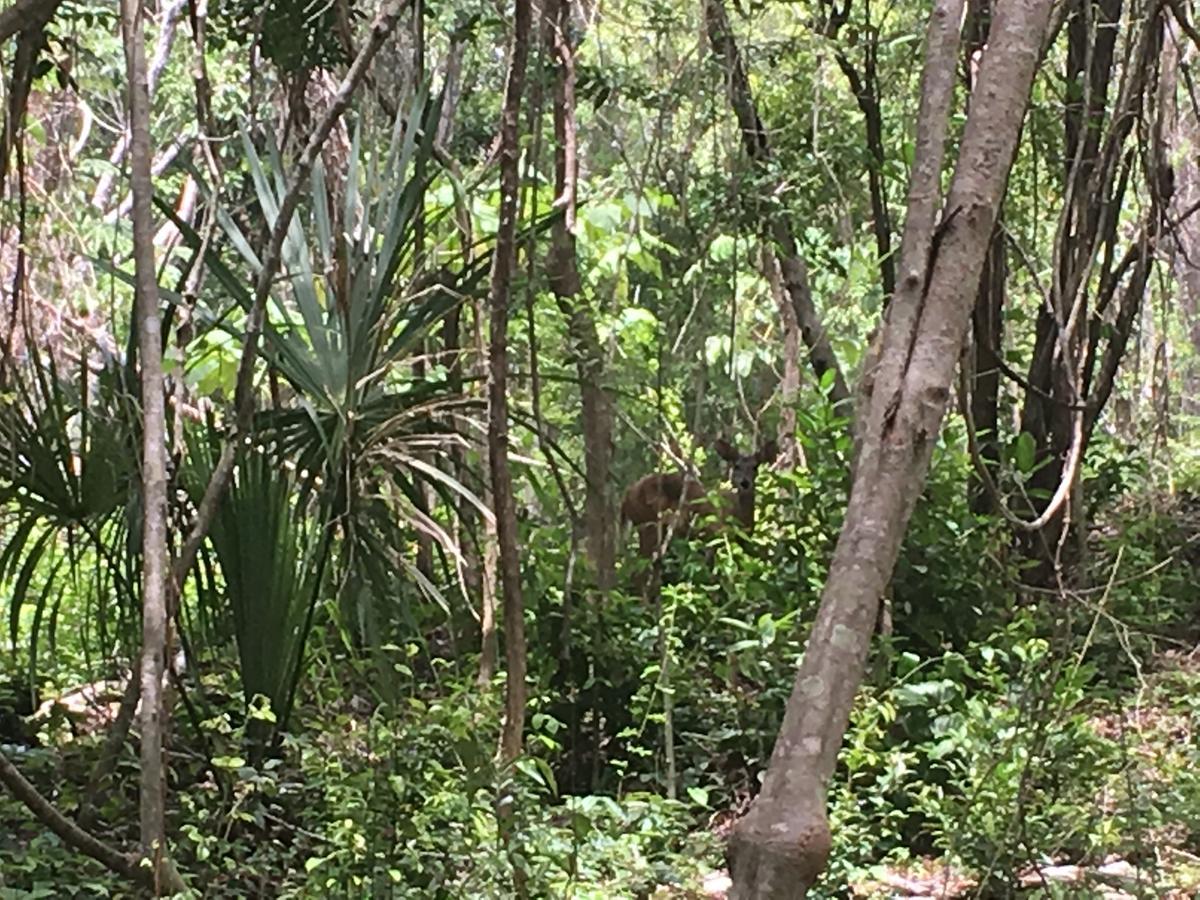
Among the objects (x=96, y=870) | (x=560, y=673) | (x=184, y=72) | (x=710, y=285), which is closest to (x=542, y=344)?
(x=710, y=285)

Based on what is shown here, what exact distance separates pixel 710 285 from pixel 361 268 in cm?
204

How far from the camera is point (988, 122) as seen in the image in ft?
4.90

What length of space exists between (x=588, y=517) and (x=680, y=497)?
21.2 inches

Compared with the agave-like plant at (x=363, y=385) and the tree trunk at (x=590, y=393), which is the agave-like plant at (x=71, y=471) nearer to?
the agave-like plant at (x=363, y=385)

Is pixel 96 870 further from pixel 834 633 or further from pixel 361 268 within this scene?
pixel 834 633

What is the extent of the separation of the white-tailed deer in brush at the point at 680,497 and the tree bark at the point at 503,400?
8.69 feet

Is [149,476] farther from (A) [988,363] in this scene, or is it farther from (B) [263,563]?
(A) [988,363]

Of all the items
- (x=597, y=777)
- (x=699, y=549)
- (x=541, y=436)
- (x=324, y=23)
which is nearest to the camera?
(x=541, y=436)

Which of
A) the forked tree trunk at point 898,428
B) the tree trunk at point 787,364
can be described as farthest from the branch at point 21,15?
the tree trunk at point 787,364

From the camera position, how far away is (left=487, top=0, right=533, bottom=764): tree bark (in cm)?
255

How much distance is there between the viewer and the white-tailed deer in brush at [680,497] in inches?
219

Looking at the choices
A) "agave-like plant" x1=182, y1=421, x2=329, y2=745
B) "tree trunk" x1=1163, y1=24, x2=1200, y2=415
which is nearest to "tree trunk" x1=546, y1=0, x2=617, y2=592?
"agave-like plant" x1=182, y1=421, x2=329, y2=745

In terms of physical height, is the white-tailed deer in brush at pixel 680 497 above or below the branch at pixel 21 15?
below

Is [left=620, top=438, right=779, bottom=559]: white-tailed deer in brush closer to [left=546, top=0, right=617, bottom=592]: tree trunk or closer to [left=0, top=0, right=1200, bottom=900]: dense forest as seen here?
[left=0, top=0, right=1200, bottom=900]: dense forest
